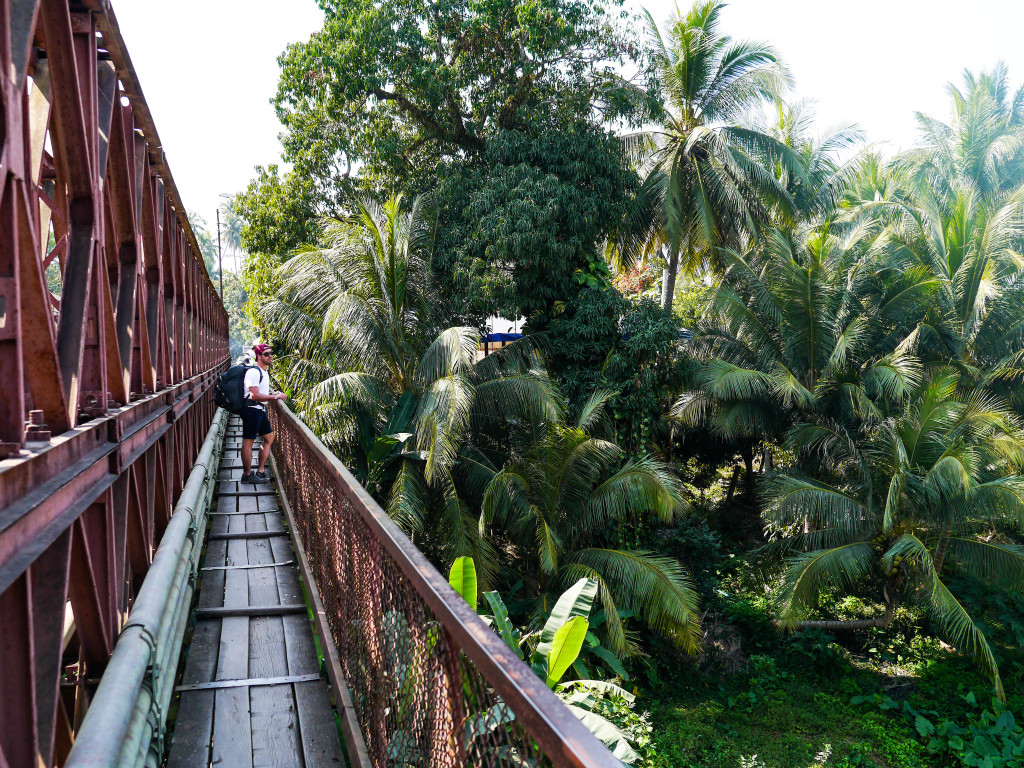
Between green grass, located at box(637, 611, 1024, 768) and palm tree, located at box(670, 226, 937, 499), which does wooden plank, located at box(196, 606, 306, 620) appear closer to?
green grass, located at box(637, 611, 1024, 768)

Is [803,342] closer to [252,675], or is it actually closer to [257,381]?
→ [257,381]

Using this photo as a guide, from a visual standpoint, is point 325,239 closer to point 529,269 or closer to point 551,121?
point 529,269

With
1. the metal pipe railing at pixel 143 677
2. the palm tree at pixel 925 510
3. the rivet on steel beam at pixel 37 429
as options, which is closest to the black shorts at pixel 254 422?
the metal pipe railing at pixel 143 677

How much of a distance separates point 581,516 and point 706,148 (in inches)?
416

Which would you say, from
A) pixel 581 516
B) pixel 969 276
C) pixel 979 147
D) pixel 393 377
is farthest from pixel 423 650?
pixel 979 147

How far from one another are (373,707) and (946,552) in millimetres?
13366

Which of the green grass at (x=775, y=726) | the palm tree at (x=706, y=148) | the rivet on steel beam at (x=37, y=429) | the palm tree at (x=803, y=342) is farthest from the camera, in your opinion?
the palm tree at (x=706, y=148)

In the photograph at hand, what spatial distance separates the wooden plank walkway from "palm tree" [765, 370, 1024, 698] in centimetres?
992

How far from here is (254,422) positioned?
7375 mm

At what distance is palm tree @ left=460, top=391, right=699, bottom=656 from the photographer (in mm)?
10969

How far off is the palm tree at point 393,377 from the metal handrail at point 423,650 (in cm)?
660

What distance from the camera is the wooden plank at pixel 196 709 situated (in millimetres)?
2883

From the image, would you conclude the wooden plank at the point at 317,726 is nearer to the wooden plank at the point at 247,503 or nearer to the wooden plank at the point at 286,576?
the wooden plank at the point at 286,576

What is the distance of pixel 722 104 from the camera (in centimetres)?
1855
